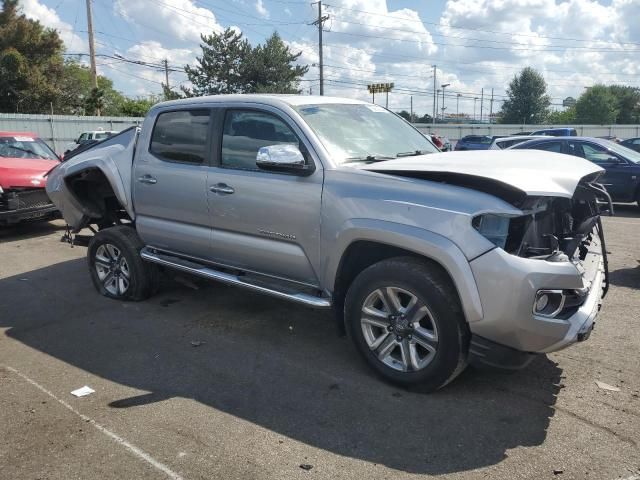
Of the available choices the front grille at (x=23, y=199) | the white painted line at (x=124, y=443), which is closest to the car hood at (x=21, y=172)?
the front grille at (x=23, y=199)

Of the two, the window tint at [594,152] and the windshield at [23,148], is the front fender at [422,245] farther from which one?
the window tint at [594,152]

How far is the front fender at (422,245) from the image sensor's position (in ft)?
10.7

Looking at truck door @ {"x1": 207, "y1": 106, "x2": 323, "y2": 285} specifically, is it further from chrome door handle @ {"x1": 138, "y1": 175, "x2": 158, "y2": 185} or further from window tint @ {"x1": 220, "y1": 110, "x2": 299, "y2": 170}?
chrome door handle @ {"x1": 138, "y1": 175, "x2": 158, "y2": 185}

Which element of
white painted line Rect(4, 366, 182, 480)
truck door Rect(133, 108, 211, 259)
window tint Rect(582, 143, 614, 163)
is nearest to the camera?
white painted line Rect(4, 366, 182, 480)

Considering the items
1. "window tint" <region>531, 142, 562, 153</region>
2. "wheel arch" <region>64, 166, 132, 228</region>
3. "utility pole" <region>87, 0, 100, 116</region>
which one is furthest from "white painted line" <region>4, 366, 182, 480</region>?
"utility pole" <region>87, 0, 100, 116</region>

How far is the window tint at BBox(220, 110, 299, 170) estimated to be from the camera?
4.38 meters

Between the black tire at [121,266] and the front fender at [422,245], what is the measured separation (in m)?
2.59

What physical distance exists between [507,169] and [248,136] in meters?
2.13

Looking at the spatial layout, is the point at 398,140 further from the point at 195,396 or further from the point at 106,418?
the point at 106,418

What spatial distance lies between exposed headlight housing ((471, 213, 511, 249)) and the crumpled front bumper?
0.34 feet

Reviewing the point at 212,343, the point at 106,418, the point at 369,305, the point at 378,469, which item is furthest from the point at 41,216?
the point at 378,469

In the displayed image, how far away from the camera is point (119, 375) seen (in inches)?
163

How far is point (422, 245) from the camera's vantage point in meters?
3.42

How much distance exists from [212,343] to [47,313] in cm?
203
